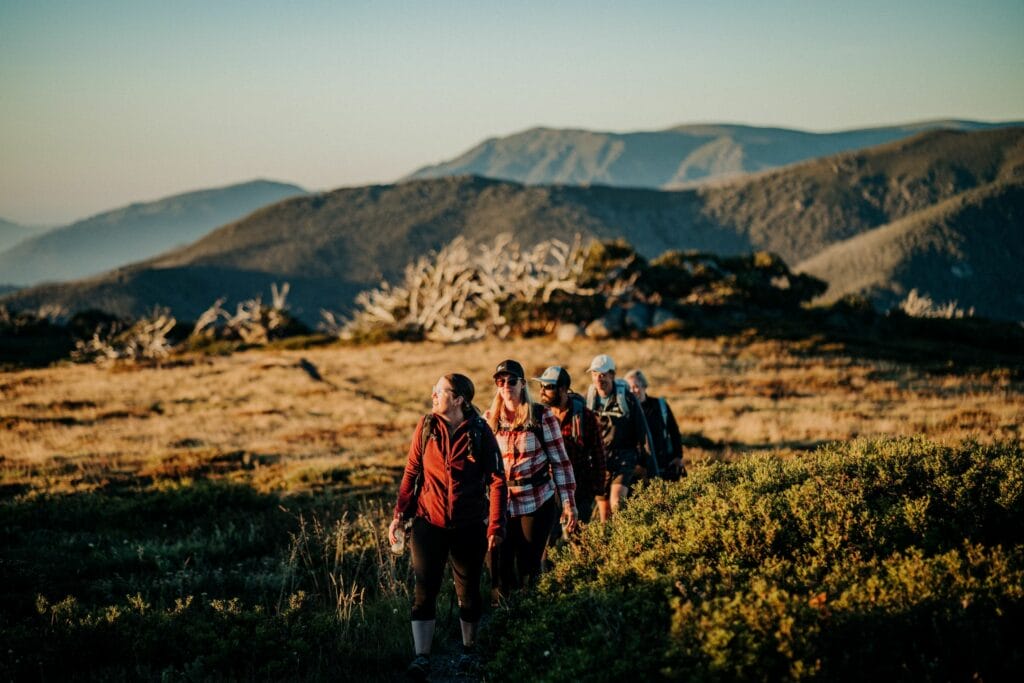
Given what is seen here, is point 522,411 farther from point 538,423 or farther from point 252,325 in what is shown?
point 252,325

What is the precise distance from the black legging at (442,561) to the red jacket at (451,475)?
96mm

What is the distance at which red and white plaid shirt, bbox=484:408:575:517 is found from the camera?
5422mm

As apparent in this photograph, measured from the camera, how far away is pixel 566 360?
27.2 m

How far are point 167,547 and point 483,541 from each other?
507 centimetres

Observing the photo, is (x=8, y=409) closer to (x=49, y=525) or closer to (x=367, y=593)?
(x=49, y=525)

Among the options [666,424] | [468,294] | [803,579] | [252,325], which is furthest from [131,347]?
[803,579]

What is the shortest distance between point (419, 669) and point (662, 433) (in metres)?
4.09

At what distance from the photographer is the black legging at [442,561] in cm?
497

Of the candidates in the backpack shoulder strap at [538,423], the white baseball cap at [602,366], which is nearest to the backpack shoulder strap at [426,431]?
the backpack shoulder strap at [538,423]

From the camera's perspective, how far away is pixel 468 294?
40438 millimetres

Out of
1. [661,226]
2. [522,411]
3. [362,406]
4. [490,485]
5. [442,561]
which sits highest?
[661,226]

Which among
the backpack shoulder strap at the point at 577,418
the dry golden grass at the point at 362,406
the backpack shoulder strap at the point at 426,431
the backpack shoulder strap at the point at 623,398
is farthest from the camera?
the dry golden grass at the point at 362,406

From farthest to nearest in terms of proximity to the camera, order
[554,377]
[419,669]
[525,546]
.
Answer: [554,377] → [525,546] → [419,669]

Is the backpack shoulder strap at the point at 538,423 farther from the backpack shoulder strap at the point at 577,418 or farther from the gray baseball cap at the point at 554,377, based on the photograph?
the backpack shoulder strap at the point at 577,418
